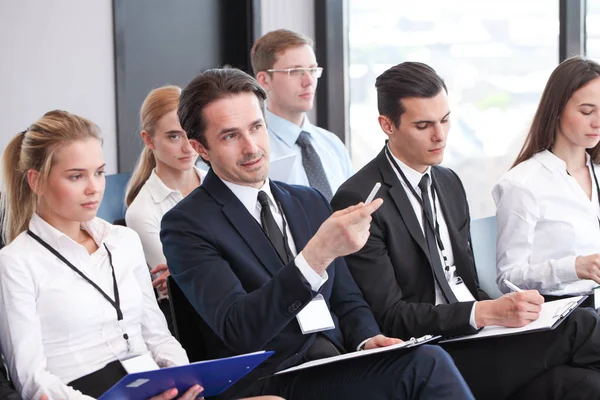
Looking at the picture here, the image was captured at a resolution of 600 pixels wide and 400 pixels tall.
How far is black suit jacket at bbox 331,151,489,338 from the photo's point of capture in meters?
2.47

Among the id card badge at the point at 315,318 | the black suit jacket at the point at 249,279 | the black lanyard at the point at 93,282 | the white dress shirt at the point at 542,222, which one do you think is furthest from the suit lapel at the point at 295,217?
the white dress shirt at the point at 542,222

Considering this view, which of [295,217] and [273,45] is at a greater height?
[273,45]

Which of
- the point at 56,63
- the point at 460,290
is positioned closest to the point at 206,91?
the point at 460,290

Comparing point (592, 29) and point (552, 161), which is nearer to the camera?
point (552, 161)

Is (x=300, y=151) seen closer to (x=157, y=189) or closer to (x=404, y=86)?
(x=157, y=189)

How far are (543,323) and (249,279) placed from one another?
0.78 meters

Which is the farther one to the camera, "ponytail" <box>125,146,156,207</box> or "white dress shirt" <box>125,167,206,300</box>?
"ponytail" <box>125,146,156,207</box>

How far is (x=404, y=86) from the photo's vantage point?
9.10 ft

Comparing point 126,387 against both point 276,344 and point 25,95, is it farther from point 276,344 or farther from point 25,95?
point 25,95

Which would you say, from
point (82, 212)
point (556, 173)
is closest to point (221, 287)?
point (82, 212)

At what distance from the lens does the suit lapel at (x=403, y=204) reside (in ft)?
8.70

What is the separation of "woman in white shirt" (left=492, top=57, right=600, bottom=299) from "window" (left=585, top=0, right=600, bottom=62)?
185 centimetres

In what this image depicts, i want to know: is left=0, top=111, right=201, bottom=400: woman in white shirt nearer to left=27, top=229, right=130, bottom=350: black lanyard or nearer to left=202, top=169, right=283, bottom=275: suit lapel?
left=27, top=229, right=130, bottom=350: black lanyard

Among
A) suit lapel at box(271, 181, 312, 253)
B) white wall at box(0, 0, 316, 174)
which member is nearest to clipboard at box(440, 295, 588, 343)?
suit lapel at box(271, 181, 312, 253)
